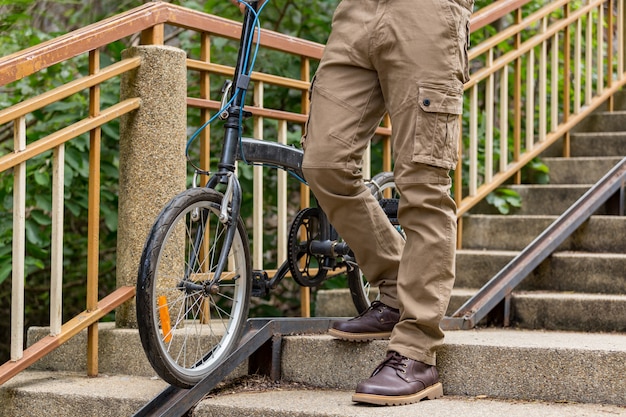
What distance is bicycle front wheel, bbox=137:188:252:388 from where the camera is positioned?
253 centimetres

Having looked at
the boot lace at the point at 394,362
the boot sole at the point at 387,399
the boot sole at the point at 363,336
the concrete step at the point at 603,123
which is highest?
the concrete step at the point at 603,123

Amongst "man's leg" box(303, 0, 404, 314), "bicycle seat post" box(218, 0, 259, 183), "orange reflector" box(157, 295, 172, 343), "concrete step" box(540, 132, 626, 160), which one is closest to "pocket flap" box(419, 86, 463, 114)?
"man's leg" box(303, 0, 404, 314)

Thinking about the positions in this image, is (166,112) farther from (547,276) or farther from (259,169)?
(547,276)

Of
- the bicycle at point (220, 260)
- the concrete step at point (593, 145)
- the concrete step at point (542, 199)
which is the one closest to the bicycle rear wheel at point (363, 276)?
the bicycle at point (220, 260)

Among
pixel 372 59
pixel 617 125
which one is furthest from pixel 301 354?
pixel 617 125

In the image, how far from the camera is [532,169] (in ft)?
16.8

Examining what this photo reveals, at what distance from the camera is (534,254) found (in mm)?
3922

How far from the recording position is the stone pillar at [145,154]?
3357mm

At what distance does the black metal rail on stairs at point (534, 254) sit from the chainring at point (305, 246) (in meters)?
0.52

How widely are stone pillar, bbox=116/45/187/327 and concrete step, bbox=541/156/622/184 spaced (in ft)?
8.31

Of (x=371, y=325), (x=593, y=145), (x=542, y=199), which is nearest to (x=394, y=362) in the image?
(x=371, y=325)

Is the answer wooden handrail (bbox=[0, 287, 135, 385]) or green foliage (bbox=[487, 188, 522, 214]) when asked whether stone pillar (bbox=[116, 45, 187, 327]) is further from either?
green foliage (bbox=[487, 188, 522, 214])

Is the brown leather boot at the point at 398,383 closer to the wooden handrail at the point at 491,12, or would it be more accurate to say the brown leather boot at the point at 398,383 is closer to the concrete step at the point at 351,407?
the concrete step at the point at 351,407

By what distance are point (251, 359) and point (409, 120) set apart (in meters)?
1.05
